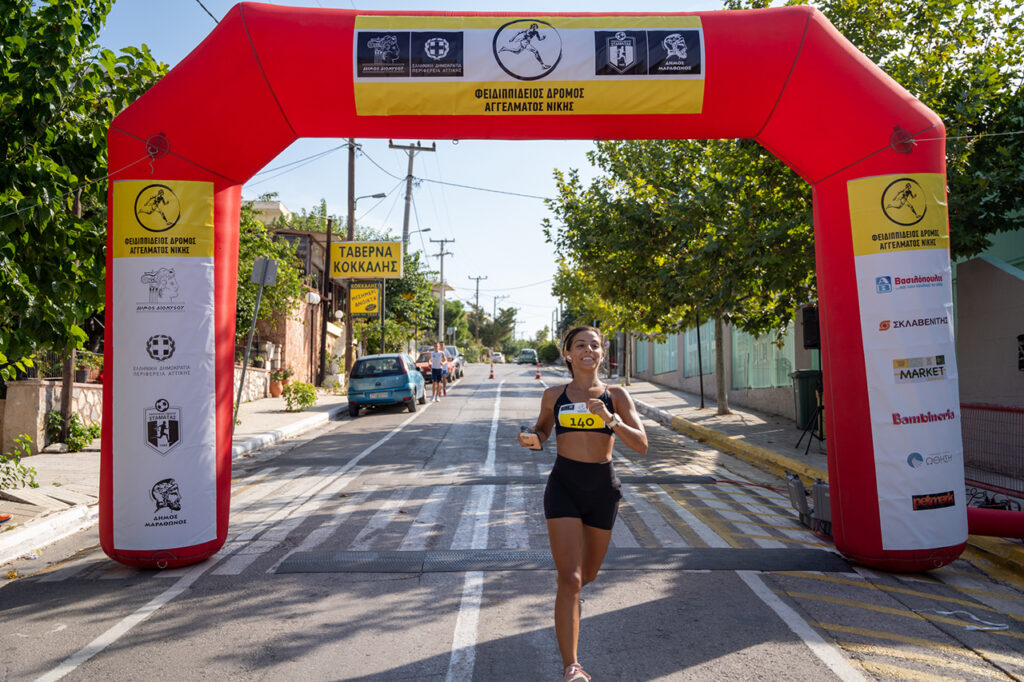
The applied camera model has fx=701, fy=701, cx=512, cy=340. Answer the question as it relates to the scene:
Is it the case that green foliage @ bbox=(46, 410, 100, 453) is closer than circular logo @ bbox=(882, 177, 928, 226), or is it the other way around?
circular logo @ bbox=(882, 177, 928, 226)

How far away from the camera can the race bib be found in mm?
3971

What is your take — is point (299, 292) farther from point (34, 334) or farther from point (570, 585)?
point (570, 585)

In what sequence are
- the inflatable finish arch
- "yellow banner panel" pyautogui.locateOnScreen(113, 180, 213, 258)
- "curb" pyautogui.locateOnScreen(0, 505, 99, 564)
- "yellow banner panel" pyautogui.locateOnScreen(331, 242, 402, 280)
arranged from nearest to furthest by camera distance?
the inflatable finish arch, "yellow banner panel" pyautogui.locateOnScreen(113, 180, 213, 258), "curb" pyautogui.locateOnScreen(0, 505, 99, 564), "yellow banner panel" pyautogui.locateOnScreen(331, 242, 402, 280)

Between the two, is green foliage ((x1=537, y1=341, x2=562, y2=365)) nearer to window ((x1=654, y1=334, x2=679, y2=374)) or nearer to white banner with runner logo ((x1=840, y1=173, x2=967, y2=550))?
window ((x1=654, y1=334, x2=679, y2=374))

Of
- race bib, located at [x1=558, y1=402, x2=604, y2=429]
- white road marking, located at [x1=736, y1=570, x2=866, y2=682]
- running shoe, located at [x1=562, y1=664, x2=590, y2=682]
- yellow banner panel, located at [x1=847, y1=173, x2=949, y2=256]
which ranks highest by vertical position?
yellow banner panel, located at [x1=847, y1=173, x2=949, y2=256]

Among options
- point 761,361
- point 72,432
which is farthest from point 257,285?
point 761,361

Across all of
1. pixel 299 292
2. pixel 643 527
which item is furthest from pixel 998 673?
pixel 299 292

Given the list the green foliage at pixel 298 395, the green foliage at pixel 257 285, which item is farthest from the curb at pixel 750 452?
Result: the green foliage at pixel 257 285

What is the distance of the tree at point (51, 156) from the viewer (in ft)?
19.9

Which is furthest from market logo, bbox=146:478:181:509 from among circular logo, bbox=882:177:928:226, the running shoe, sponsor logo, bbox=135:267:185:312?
circular logo, bbox=882:177:928:226

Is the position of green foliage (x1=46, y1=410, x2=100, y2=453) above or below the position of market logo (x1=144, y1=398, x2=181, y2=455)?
below

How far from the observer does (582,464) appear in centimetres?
395

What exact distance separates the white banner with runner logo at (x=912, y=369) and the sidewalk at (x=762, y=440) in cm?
102

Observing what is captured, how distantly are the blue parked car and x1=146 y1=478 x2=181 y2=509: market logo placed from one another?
13400 millimetres
